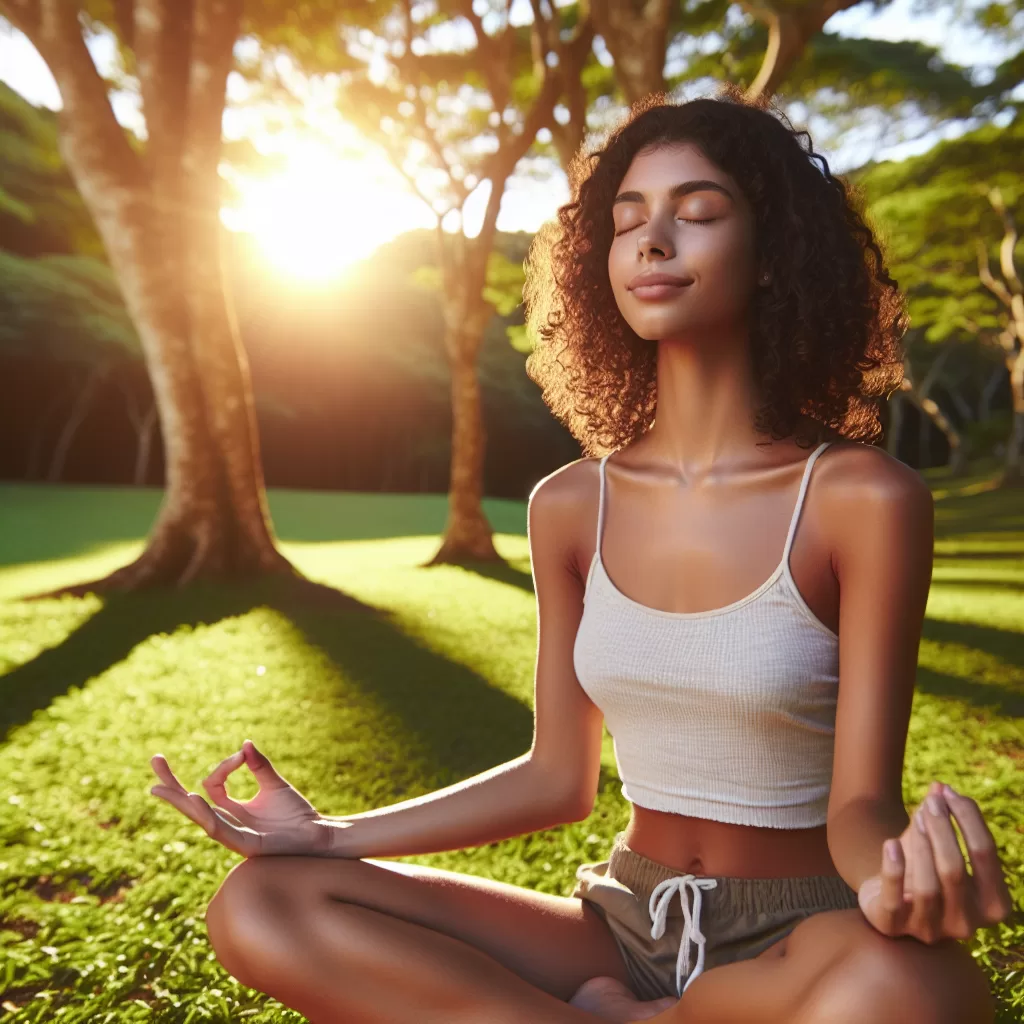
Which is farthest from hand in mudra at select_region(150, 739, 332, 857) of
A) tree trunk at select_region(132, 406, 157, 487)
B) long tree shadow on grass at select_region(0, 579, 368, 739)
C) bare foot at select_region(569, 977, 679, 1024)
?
tree trunk at select_region(132, 406, 157, 487)

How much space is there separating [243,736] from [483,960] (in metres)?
4.15

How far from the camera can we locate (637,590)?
6.34 feet

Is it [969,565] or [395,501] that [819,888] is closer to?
[969,565]

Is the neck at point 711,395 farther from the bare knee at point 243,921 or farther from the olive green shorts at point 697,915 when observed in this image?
the bare knee at point 243,921

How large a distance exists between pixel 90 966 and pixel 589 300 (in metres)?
2.41

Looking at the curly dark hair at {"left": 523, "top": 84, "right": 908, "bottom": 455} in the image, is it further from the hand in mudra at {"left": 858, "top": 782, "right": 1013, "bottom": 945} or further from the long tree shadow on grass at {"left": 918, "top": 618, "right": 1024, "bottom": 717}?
the long tree shadow on grass at {"left": 918, "top": 618, "right": 1024, "bottom": 717}

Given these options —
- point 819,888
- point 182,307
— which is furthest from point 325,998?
point 182,307

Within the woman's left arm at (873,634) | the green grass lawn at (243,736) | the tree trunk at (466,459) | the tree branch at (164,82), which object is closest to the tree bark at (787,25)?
the green grass lawn at (243,736)

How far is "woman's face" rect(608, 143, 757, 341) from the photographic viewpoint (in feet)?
5.98

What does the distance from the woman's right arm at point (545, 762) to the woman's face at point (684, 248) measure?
418 millimetres

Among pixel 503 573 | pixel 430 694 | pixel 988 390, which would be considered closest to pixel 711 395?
pixel 430 694

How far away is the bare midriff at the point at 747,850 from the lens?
5.81 ft

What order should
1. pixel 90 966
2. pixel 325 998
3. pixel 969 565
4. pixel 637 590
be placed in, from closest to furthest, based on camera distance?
pixel 325 998, pixel 637 590, pixel 90 966, pixel 969 565

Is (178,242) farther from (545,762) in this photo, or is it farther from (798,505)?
(798,505)
